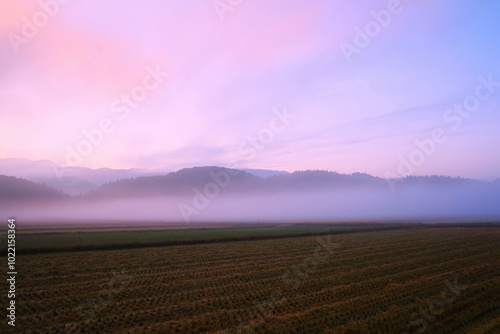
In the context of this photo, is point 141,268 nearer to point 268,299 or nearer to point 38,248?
point 268,299

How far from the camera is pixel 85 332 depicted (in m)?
10.2

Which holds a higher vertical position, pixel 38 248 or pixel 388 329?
pixel 38 248

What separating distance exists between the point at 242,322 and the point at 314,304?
3511 millimetres

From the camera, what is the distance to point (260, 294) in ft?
46.9

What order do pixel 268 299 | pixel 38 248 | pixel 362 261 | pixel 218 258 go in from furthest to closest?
1. pixel 38 248
2. pixel 218 258
3. pixel 362 261
4. pixel 268 299

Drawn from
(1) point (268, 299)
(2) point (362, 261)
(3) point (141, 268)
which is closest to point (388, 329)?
(1) point (268, 299)

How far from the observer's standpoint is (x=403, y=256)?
24484 millimetres

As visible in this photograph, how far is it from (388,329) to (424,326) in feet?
4.52

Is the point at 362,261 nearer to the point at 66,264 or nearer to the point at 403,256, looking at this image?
the point at 403,256

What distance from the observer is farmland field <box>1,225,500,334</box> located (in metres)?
10.9

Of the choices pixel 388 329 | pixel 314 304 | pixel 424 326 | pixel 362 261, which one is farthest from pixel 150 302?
pixel 362 261

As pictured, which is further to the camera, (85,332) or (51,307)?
(51,307)

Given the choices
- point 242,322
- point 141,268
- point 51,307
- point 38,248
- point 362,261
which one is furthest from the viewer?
point 38,248

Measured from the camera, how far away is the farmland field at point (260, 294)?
1086cm
